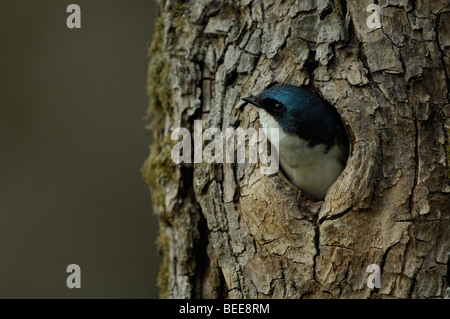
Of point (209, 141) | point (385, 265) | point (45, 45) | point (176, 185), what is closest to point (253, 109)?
point (209, 141)

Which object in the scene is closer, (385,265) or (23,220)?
(385,265)

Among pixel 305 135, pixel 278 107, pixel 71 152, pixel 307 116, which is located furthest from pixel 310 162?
pixel 71 152

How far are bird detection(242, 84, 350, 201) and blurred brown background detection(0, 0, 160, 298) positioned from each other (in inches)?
90.5

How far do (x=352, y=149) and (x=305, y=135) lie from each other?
0.31 metres

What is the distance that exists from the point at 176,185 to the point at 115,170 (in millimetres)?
1845

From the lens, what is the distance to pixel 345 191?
3.24 m

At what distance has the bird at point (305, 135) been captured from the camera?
3406mm

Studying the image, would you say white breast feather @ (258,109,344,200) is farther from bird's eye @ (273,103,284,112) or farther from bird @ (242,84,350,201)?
bird's eye @ (273,103,284,112)

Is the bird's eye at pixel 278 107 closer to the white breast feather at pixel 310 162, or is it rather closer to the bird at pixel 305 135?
the bird at pixel 305 135

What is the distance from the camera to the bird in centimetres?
341

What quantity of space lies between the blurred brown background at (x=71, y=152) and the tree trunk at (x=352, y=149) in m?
1.97

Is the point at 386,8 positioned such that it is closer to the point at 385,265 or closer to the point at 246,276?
the point at 385,265

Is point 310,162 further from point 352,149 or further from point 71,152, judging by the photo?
point 71,152

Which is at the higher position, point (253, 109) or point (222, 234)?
point (253, 109)
